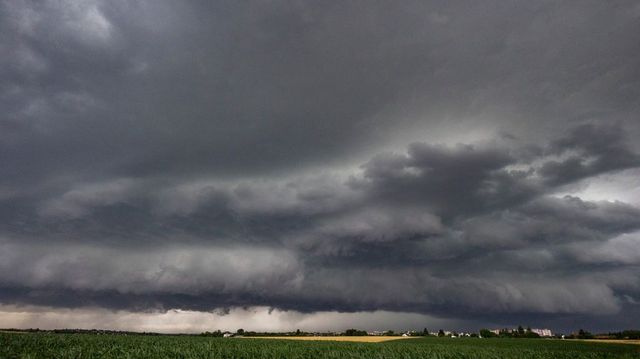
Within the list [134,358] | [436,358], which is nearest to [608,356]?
[436,358]

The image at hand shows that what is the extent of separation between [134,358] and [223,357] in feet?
17.4

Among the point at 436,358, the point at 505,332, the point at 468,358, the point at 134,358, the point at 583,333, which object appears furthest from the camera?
the point at 505,332

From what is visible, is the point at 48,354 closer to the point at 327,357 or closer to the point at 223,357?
the point at 223,357

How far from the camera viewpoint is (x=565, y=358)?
123 feet

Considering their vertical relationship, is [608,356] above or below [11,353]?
below

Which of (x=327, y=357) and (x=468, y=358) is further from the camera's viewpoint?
(x=468, y=358)

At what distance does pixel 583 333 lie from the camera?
12938cm

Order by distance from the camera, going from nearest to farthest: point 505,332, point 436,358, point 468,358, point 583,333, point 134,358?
point 134,358, point 436,358, point 468,358, point 583,333, point 505,332

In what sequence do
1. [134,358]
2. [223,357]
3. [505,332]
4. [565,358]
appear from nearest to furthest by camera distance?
[134,358] < [223,357] < [565,358] < [505,332]

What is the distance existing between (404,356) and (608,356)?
71.8 ft

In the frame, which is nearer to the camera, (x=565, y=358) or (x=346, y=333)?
(x=565, y=358)

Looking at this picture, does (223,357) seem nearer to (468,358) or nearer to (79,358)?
(79,358)

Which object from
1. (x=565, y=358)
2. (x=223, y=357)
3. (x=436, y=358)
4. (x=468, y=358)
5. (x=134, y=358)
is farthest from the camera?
(x=565, y=358)

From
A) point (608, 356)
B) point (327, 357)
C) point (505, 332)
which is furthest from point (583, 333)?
point (327, 357)
